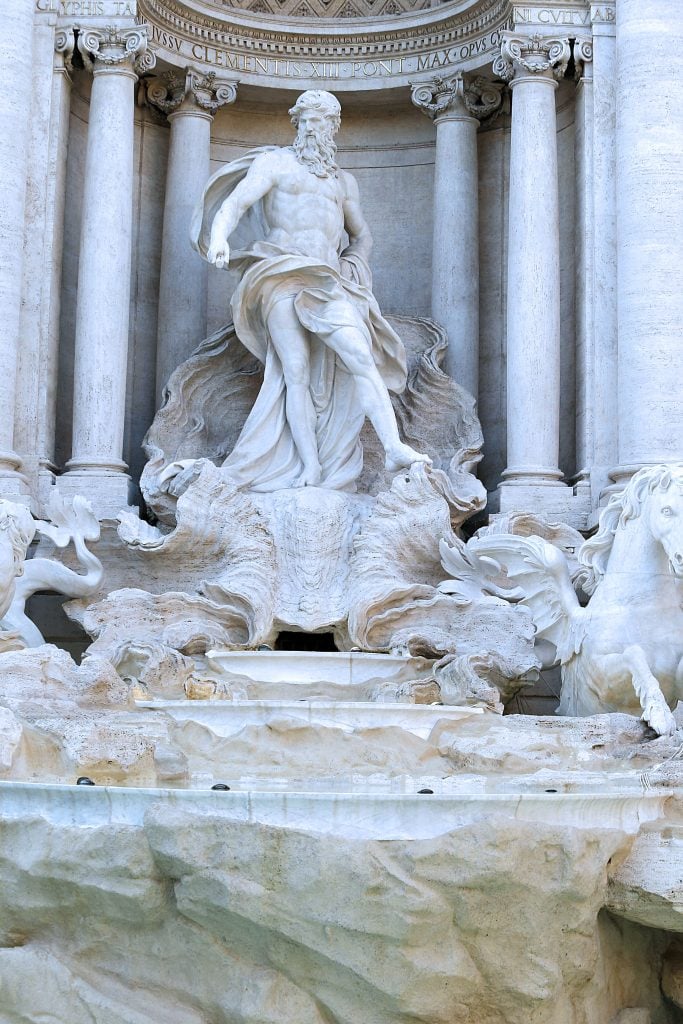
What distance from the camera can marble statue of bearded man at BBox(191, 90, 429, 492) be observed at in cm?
1213

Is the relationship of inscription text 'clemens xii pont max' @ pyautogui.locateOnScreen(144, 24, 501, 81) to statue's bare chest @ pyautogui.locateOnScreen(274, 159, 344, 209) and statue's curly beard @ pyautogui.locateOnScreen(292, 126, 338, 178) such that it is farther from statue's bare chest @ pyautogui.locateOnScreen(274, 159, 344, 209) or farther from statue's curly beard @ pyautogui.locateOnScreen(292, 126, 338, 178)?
statue's bare chest @ pyautogui.locateOnScreen(274, 159, 344, 209)

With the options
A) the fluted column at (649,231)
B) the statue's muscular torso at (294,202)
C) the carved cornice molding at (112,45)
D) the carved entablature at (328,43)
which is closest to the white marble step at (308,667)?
the fluted column at (649,231)

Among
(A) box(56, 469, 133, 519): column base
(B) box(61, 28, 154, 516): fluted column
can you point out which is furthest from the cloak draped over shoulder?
(A) box(56, 469, 133, 519): column base

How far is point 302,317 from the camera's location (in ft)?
40.2

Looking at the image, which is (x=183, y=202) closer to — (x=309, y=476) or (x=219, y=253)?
(x=219, y=253)

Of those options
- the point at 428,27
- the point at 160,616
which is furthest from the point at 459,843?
the point at 428,27

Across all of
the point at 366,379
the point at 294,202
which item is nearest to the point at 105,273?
the point at 294,202

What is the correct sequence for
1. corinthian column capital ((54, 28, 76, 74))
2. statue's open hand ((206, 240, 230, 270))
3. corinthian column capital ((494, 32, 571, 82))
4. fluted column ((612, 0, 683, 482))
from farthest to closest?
corinthian column capital ((494, 32, 571, 82))
corinthian column capital ((54, 28, 76, 74))
fluted column ((612, 0, 683, 482))
statue's open hand ((206, 240, 230, 270))

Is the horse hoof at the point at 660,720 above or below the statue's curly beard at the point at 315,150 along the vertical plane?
below

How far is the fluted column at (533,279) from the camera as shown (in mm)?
12641

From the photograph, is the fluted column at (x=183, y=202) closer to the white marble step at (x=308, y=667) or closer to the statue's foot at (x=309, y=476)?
the statue's foot at (x=309, y=476)

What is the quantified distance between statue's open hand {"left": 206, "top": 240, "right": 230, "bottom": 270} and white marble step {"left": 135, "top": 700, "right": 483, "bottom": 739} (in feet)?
13.1

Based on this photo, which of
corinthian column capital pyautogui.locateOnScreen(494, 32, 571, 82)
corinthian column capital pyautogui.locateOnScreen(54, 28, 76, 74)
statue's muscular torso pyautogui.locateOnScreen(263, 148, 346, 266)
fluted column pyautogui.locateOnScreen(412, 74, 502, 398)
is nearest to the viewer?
statue's muscular torso pyautogui.locateOnScreen(263, 148, 346, 266)

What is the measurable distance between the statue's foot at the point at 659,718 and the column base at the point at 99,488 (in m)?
4.88
